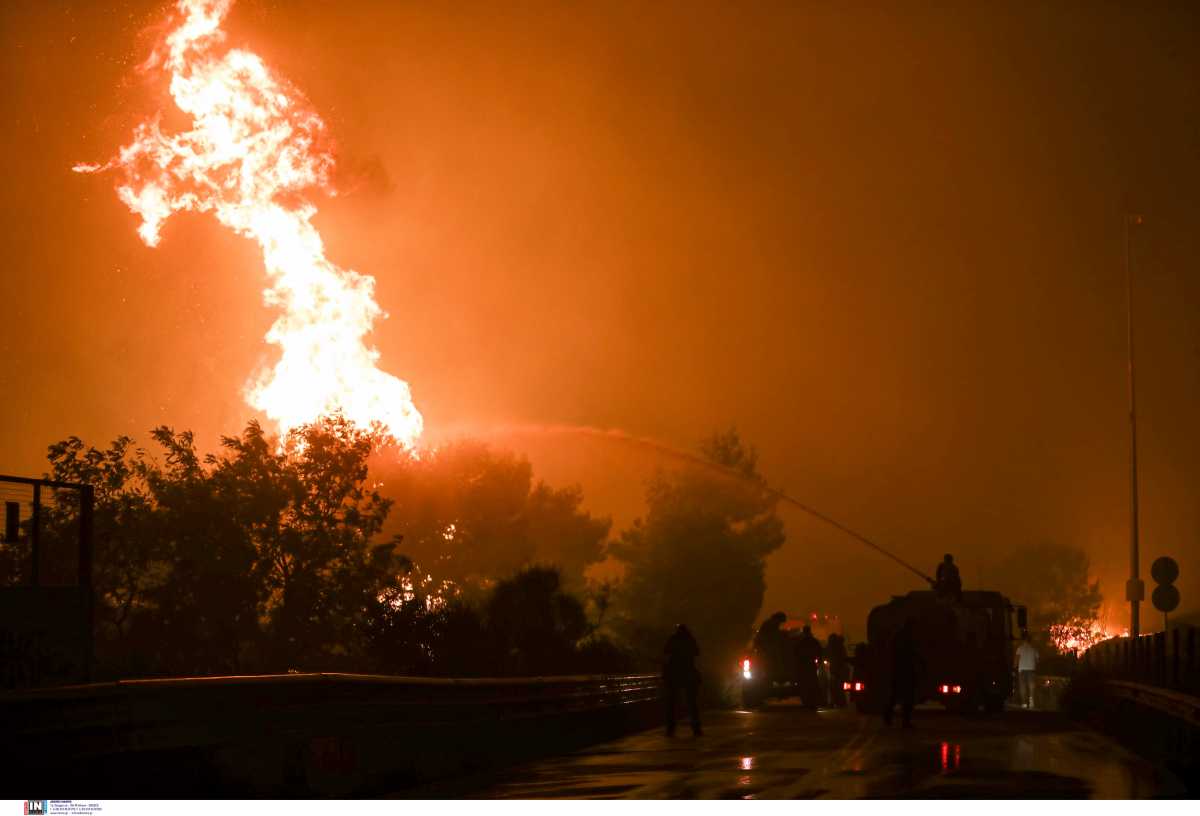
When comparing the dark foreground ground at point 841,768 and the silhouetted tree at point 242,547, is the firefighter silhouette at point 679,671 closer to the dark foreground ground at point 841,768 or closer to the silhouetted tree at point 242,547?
the dark foreground ground at point 841,768

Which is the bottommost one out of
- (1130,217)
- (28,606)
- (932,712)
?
(932,712)

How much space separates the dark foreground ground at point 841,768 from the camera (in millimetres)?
16594

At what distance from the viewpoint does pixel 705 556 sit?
381ft

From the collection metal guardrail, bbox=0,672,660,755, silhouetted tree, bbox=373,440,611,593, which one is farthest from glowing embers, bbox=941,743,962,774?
silhouetted tree, bbox=373,440,611,593

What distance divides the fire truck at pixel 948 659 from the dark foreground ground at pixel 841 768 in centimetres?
779

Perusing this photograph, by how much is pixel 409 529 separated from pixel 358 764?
3462 inches

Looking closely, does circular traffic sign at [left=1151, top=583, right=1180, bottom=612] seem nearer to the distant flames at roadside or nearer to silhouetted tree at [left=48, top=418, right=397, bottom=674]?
silhouetted tree at [left=48, top=418, right=397, bottom=674]

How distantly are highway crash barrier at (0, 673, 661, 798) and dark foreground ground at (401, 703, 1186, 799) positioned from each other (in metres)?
0.55

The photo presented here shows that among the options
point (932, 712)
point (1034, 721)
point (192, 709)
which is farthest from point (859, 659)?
point (192, 709)

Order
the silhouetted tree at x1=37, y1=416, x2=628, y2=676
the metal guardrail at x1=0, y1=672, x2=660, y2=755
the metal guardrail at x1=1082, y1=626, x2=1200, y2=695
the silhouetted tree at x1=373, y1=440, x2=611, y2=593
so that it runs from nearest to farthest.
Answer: the metal guardrail at x1=0, y1=672, x2=660, y2=755 < the metal guardrail at x1=1082, y1=626, x2=1200, y2=695 < the silhouetted tree at x1=37, y1=416, x2=628, y2=676 < the silhouetted tree at x1=373, y1=440, x2=611, y2=593

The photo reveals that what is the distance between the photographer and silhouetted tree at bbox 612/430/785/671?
116250mm

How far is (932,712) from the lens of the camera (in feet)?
131

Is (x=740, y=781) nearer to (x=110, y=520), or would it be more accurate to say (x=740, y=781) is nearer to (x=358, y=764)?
(x=358, y=764)

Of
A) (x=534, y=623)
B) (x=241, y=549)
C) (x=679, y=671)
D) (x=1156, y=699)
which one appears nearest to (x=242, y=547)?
(x=241, y=549)
